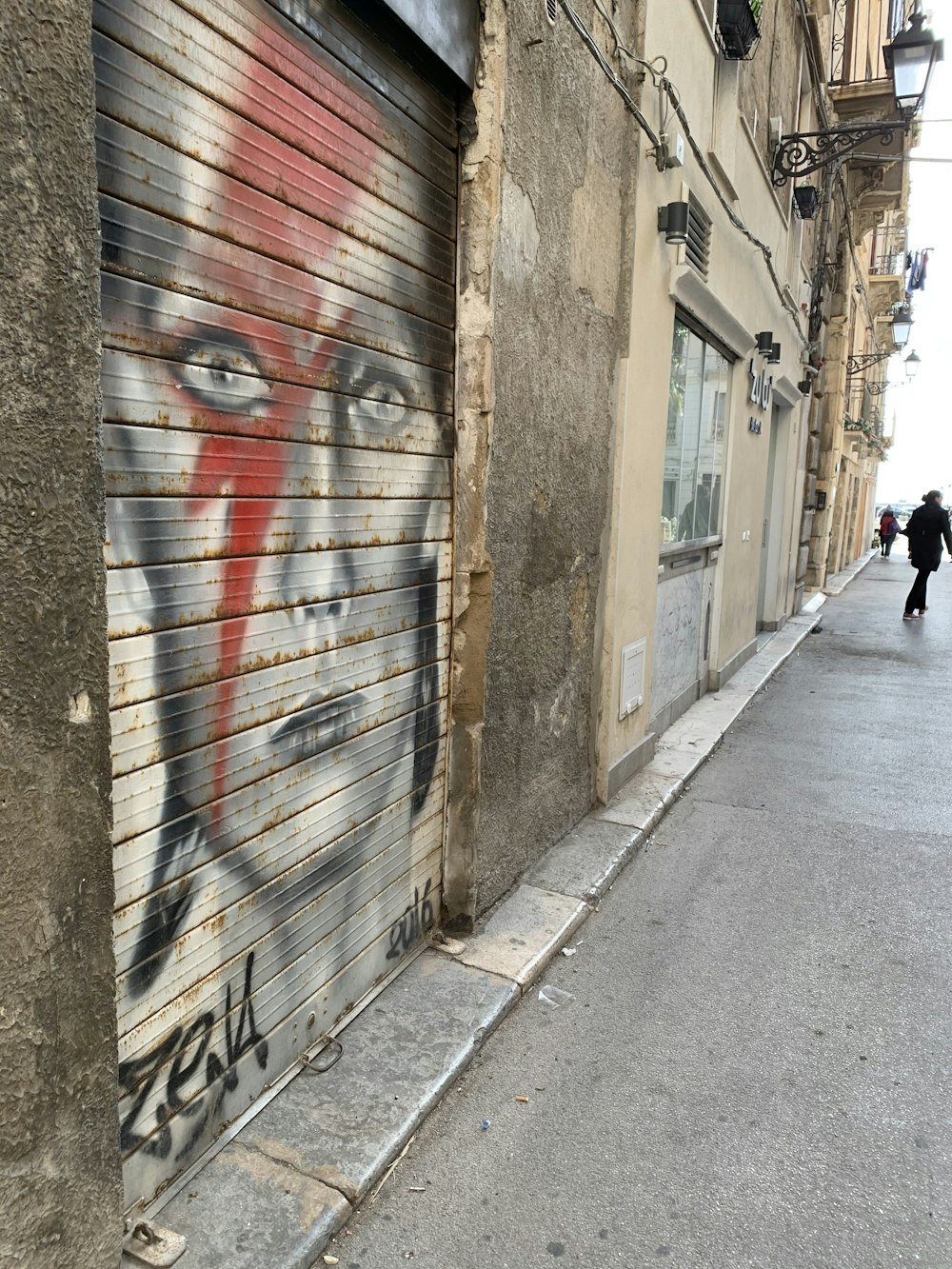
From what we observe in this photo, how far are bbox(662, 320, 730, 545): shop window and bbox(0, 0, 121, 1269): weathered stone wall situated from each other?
4606 mm

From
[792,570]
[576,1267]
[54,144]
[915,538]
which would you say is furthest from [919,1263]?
[915,538]

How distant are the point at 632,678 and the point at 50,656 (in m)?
4.06

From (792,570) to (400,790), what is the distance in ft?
37.5

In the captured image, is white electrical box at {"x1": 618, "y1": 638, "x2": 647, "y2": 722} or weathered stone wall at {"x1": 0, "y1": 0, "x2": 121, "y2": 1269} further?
white electrical box at {"x1": 618, "y1": 638, "x2": 647, "y2": 722}

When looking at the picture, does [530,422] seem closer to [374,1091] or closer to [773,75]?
[374,1091]

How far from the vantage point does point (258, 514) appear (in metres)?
2.39

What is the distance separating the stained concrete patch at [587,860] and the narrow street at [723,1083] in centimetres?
11

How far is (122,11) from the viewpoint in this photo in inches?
73.8

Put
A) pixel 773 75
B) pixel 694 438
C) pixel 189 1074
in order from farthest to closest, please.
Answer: pixel 773 75 < pixel 694 438 < pixel 189 1074

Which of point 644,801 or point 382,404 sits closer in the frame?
point 382,404

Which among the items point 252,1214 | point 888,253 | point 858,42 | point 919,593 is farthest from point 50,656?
point 888,253

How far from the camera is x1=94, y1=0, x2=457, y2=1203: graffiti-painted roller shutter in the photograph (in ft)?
6.61

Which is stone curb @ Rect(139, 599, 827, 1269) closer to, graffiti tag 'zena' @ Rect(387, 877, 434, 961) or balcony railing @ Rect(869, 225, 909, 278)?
graffiti tag 'zena' @ Rect(387, 877, 434, 961)

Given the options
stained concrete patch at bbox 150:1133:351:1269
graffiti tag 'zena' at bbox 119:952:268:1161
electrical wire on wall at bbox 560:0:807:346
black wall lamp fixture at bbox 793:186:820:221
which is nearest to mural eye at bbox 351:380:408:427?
graffiti tag 'zena' at bbox 119:952:268:1161
